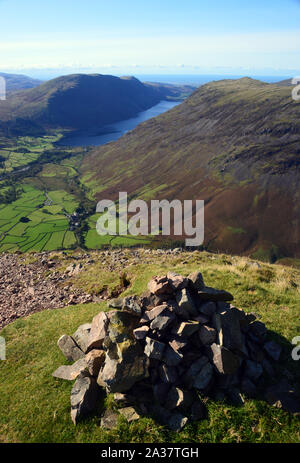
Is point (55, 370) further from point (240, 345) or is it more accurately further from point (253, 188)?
point (253, 188)

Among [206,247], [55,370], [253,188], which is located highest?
[55,370]

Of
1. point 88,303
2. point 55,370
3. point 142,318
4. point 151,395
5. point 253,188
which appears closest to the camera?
point 151,395

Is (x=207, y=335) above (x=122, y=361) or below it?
above

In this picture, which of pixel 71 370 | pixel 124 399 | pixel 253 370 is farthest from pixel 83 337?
pixel 253 370

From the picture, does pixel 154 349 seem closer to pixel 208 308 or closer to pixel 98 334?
pixel 208 308

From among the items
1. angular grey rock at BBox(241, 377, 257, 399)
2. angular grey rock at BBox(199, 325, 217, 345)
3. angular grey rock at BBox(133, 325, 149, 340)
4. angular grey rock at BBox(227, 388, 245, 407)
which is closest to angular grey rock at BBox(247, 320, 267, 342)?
angular grey rock at BBox(241, 377, 257, 399)

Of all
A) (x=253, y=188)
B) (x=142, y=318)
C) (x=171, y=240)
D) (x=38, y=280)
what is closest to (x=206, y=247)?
(x=171, y=240)

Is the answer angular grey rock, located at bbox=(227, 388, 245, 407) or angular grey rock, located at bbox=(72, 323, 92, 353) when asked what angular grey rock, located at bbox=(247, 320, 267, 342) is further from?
angular grey rock, located at bbox=(72, 323, 92, 353)

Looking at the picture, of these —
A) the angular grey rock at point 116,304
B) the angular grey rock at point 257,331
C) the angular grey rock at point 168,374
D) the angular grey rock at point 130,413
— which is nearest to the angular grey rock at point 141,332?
the angular grey rock at point 168,374
